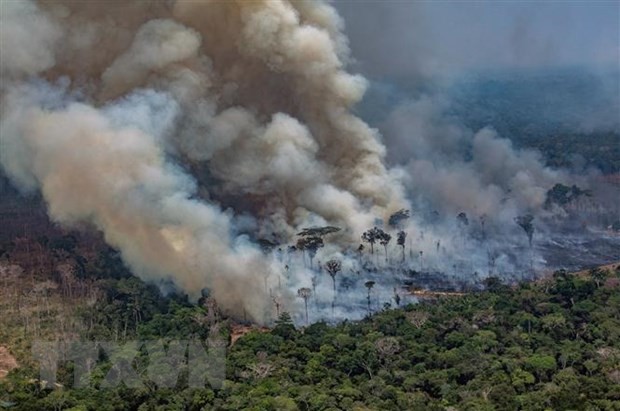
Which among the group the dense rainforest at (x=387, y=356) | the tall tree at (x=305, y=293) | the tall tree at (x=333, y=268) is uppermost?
the tall tree at (x=333, y=268)

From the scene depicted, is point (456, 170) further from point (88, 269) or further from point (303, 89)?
point (88, 269)

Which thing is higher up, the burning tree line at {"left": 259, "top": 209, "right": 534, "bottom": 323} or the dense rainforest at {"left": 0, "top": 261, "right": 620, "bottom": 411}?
the burning tree line at {"left": 259, "top": 209, "right": 534, "bottom": 323}

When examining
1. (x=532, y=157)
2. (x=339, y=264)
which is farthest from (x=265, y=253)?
(x=532, y=157)

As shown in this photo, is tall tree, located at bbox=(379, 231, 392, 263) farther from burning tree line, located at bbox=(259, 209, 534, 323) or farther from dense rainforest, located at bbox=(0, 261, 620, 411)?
dense rainforest, located at bbox=(0, 261, 620, 411)

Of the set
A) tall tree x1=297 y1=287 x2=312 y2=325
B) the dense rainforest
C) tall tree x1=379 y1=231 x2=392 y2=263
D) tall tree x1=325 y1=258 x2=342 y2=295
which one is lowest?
the dense rainforest

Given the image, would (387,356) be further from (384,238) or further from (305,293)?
(384,238)

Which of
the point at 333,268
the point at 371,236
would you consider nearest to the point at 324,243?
the point at 371,236

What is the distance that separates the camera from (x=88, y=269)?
150 feet

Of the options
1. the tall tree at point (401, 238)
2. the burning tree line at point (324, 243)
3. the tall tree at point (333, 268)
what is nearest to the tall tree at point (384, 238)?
the burning tree line at point (324, 243)

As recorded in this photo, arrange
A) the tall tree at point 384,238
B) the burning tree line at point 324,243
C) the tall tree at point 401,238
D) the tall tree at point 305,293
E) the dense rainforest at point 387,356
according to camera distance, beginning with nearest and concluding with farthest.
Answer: the dense rainforest at point 387,356 < the tall tree at point 305,293 < the burning tree line at point 324,243 < the tall tree at point 384,238 < the tall tree at point 401,238

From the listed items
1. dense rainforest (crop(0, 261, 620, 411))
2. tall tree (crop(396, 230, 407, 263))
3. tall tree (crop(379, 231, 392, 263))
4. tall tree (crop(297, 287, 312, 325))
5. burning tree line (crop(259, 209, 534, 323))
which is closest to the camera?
dense rainforest (crop(0, 261, 620, 411))

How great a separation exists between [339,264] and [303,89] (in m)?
11.8

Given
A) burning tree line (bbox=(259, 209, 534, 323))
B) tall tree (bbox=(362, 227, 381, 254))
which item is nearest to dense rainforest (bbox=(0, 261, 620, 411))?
burning tree line (bbox=(259, 209, 534, 323))

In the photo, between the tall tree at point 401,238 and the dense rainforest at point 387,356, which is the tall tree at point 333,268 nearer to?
the dense rainforest at point 387,356
